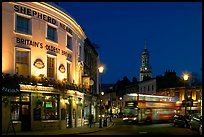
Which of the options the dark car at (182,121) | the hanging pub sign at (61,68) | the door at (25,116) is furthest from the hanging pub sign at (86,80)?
the door at (25,116)

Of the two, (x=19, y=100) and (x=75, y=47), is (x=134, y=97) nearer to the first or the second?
(x=75, y=47)

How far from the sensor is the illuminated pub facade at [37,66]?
28781 millimetres

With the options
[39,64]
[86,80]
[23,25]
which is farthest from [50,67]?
[86,80]

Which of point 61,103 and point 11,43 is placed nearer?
point 11,43

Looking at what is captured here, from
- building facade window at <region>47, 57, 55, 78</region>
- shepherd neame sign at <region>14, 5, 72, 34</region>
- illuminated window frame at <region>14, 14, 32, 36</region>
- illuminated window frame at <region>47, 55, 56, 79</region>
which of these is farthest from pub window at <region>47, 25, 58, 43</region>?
illuminated window frame at <region>14, 14, 32, 36</region>

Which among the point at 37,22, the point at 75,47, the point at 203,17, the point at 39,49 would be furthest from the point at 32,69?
the point at 203,17

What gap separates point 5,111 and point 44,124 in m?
4.84

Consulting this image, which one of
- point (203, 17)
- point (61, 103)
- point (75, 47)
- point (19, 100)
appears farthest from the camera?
point (75, 47)

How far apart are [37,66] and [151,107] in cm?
2277

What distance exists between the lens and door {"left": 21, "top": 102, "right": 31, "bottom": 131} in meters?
30.0

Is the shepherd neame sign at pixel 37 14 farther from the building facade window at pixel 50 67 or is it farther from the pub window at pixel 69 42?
the building facade window at pixel 50 67

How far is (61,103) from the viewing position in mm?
→ 34969

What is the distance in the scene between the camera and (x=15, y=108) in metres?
29.3

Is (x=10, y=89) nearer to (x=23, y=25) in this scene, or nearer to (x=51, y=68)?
(x=23, y=25)
